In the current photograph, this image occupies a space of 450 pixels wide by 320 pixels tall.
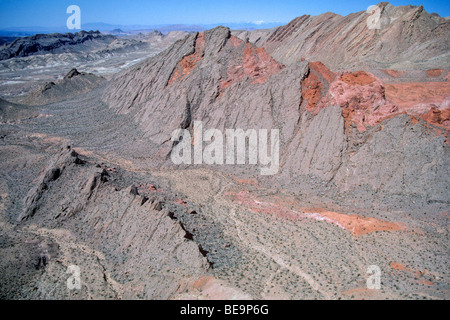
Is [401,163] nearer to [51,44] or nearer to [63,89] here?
[63,89]

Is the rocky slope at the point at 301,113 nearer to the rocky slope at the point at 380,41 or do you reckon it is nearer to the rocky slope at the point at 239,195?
the rocky slope at the point at 239,195

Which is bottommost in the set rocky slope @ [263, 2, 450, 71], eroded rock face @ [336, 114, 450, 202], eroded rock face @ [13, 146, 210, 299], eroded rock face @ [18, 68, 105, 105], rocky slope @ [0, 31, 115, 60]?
eroded rock face @ [13, 146, 210, 299]

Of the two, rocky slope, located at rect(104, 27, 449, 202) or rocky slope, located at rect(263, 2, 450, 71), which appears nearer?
rocky slope, located at rect(104, 27, 449, 202)

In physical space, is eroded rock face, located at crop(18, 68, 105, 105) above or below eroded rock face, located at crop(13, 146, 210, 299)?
above

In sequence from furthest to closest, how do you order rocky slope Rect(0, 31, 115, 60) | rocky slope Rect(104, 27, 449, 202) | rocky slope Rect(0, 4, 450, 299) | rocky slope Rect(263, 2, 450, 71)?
rocky slope Rect(0, 31, 115, 60)
rocky slope Rect(263, 2, 450, 71)
rocky slope Rect(104, 27, 449, 202)
rocky slope Rect(0, 4, 450, 299)

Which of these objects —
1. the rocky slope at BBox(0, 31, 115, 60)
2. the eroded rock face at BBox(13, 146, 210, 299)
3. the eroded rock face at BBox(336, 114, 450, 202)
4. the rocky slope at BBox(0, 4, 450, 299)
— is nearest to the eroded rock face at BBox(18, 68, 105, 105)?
the rocky slope at BBox(0, 4, 450, 299)

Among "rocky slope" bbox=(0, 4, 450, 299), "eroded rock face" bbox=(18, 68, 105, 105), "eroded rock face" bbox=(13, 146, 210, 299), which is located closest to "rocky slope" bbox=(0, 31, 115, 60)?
"eroded rock face" bbox=(18, 68, 105, 105)

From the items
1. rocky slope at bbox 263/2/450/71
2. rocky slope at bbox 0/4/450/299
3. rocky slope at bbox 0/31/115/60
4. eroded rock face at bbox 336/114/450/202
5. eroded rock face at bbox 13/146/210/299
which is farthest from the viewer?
rocky slope at bbox 0/31/115/60

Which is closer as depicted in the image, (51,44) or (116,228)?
(116,228)

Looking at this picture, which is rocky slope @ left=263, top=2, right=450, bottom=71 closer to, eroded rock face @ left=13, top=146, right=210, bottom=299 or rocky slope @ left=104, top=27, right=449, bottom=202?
rocky slope @ left=104, top=27, right=449, bottom=202

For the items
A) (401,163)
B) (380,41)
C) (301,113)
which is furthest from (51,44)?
(401,163)

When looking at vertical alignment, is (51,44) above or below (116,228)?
above

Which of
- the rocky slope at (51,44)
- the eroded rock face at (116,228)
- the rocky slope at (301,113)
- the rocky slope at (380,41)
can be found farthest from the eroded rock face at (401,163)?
the rocky slope at (51,44)
